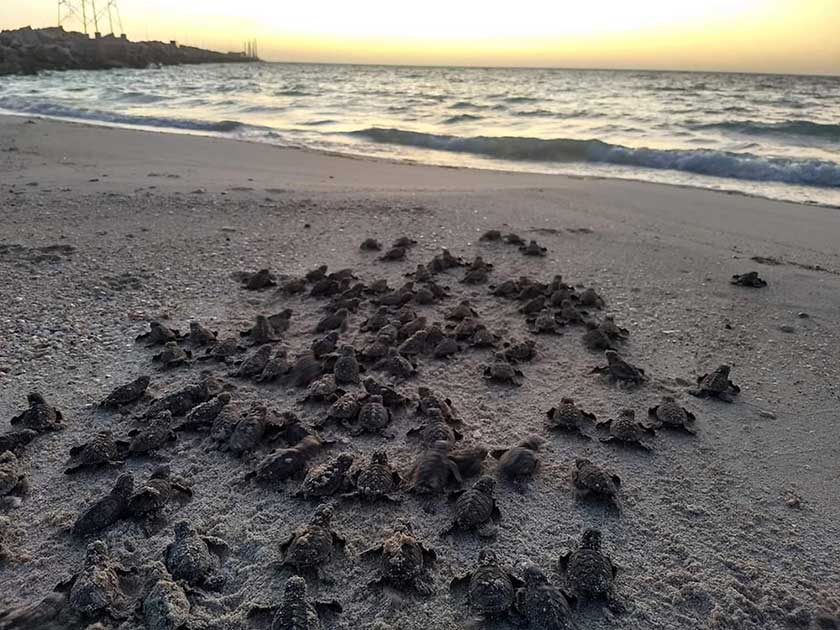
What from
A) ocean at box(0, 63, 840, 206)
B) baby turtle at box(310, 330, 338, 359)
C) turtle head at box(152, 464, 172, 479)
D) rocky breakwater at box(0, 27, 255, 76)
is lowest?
turtle head at box(152, 464, 172, 479)

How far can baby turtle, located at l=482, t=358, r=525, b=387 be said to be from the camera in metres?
4.57

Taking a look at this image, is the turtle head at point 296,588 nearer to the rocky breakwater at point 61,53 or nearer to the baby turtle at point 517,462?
the baby turtle at point 517,462

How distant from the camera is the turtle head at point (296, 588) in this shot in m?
2.58

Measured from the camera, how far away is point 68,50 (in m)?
53.3

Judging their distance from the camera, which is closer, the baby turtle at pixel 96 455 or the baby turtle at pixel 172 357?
the baby turtle at pixel 96 455

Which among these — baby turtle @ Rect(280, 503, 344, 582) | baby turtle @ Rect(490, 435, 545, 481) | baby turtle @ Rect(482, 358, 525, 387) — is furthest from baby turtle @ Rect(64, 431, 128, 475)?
baby turtle @ Rect(482, 358, 525, 387)

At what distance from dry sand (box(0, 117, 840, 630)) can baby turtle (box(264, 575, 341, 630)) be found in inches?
3.3

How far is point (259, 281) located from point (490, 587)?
4.30 metres

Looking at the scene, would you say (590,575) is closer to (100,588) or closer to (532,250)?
(100,588)

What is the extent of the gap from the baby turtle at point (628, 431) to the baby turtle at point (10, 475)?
3.37 meters

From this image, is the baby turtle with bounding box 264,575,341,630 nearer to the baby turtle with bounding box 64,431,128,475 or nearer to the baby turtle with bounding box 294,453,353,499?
the baby turtle with bounding box 294,453,353,499

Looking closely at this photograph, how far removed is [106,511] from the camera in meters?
3.07

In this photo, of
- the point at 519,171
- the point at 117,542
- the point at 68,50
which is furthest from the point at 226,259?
the point at 68,50

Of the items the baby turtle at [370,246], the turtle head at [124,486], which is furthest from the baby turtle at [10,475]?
the baby turtle at [370,246]
